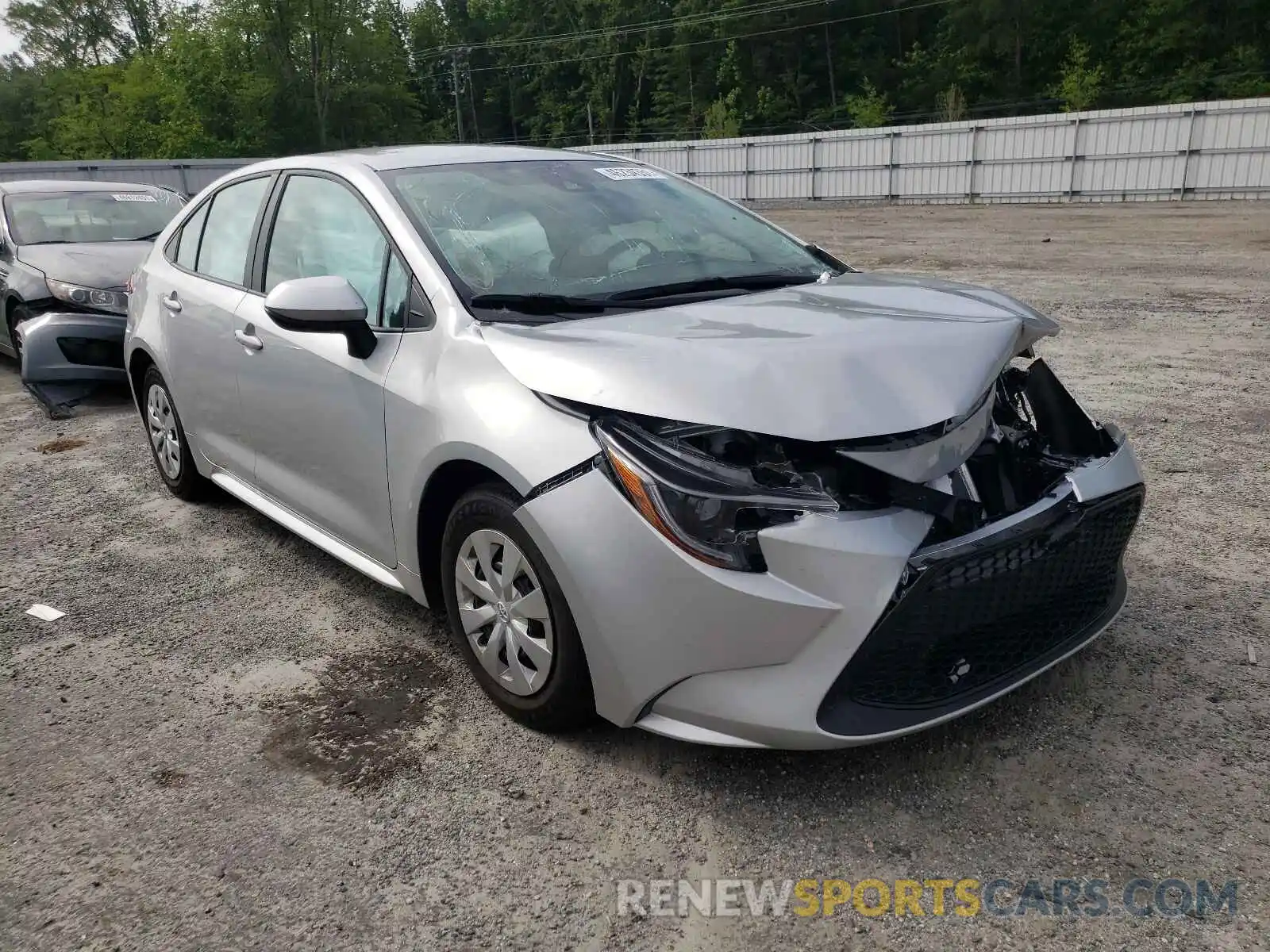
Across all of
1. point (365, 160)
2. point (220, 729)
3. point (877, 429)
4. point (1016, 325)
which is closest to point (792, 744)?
point (877, 429)

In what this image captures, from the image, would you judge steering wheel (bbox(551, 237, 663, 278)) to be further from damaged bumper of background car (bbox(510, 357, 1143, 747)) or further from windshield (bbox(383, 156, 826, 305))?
damaged bumper of background car (bbox(510, 357, 1143, 747))

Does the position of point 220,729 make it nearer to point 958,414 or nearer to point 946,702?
point 946,702

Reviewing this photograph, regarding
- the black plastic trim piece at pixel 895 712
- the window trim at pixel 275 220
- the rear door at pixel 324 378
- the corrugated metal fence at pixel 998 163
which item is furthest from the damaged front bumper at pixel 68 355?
the corrugated metal fence at pixel 998 163

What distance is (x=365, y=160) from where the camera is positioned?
362cm

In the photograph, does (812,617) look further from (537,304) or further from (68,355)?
(68,355)

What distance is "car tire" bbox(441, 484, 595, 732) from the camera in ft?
8.50

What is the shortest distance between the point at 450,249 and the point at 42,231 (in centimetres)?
676

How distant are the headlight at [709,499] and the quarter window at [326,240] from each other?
112 centimetres

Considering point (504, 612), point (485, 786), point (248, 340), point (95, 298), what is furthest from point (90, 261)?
Answer: point (485, 786)

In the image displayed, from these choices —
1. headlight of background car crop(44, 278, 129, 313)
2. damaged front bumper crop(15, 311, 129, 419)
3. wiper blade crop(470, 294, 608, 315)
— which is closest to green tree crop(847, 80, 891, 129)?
headlight of background car crop(44, 278, 129, 313)

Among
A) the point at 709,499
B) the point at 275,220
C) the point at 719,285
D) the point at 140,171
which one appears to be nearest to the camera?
the point at 709,499

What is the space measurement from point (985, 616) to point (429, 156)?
2526 mm

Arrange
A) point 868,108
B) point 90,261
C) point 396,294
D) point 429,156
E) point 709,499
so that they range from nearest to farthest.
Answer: point 709,499 → point 396,294 → point 429,156 → point 90,261 → point 868,108

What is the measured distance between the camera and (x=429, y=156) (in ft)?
12.2
